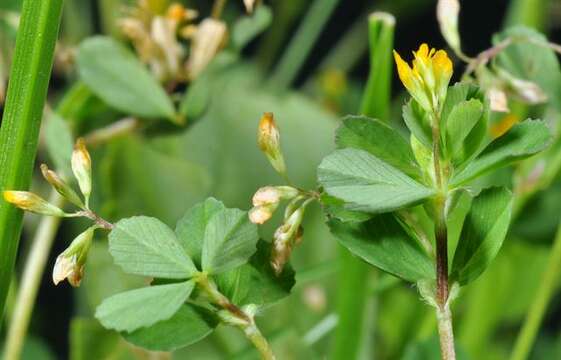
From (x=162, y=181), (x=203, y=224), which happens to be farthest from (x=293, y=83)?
(x=203, y=224)

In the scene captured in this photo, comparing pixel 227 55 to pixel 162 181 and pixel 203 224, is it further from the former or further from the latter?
pixel 203 224

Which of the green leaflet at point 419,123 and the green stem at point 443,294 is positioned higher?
the green leaflet at point 419,123

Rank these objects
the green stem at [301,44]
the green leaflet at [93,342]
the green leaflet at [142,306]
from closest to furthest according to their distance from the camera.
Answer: the green leaflet at [142,306] → the green leaflet at [93,342] → the green stem at [301,44]

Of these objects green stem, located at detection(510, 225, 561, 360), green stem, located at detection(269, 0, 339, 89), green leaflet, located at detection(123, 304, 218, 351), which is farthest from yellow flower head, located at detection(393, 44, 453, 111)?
green stem, located at detection(269, 0, 339, 89)

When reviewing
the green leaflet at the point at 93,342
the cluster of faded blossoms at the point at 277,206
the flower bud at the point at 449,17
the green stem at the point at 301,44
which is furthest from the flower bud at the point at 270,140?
the green stem at the point at 301,44

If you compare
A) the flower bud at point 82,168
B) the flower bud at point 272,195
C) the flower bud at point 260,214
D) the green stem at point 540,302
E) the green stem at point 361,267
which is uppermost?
the flower bud at point 82,168

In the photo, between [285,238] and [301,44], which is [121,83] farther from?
[301,44]

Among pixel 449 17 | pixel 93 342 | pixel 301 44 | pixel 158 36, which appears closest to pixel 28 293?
pixel 93 342

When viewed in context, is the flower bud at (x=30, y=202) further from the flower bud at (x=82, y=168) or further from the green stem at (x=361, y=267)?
the green stem at (x=361, y=267)
